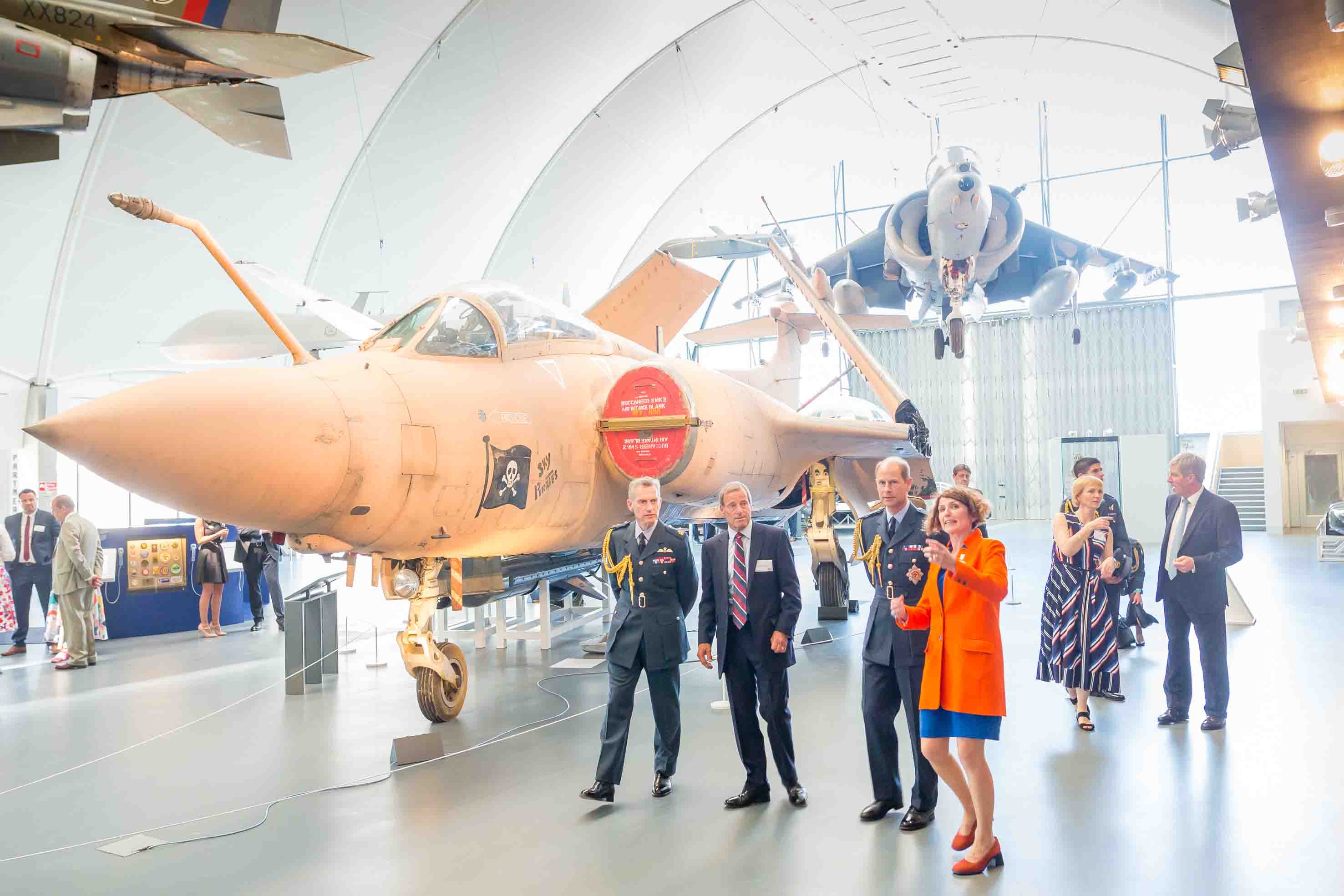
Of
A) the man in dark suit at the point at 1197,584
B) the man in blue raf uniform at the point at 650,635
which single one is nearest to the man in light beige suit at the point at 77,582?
the man in blue raf uniform at the point at 650,635

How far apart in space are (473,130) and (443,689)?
16643 millimetres

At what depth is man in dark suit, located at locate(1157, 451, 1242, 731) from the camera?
17.2ft

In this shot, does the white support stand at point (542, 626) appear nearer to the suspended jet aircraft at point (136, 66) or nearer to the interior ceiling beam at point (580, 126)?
the suspended jet aircraft at point (136, 66)

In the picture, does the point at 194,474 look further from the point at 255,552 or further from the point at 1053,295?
the point at 1053,295

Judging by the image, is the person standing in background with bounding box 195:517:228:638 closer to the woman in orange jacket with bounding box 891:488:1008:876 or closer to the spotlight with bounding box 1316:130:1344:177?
the woman in orange jacket with bounding box 891:488:1008:876

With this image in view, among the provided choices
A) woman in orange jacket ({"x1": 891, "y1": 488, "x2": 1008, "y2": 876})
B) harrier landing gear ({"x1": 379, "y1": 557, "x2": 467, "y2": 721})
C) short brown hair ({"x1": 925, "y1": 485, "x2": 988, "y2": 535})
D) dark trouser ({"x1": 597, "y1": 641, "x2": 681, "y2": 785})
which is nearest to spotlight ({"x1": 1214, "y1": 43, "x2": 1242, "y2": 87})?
short brown hair ({"x1": 925, "y1": 485, "x2": 988, "y2": 535})

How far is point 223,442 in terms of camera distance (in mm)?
3789

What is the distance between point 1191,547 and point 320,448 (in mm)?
Answer: 5118

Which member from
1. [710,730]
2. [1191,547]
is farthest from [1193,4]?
[710,730]

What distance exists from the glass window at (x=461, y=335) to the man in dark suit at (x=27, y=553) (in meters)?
7.21

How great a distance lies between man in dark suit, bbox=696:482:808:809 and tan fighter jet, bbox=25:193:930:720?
158 centimetres

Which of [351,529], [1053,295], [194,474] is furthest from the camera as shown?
[1053,295]

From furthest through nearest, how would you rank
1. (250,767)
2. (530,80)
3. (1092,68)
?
1. (1092,68)
2. (530,80)
3. (250,767)

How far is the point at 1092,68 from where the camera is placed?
22.0m
